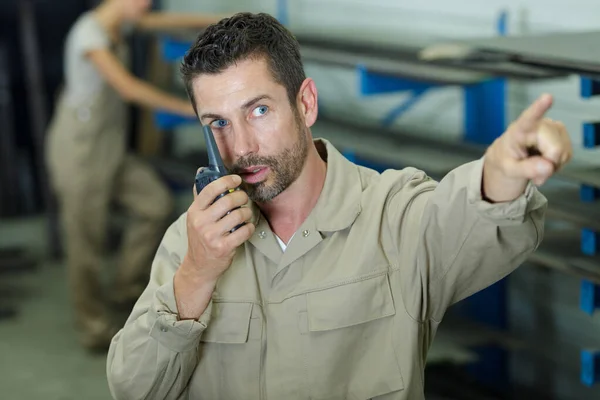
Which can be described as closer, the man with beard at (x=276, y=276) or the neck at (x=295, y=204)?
the man with beard at (x=276, y=276)

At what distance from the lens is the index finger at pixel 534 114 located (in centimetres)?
137

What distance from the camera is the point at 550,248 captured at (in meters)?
2.84

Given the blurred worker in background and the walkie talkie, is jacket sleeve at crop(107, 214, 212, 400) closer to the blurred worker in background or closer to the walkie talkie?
the walkie talkie

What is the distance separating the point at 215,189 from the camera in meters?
1.74

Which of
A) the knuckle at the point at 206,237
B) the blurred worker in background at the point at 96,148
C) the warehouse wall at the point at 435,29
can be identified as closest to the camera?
the knuckle at the point at 206,237

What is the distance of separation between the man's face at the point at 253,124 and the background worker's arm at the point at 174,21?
2584mm

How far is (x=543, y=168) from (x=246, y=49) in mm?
682

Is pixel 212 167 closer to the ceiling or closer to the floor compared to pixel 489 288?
closer to the ceiling

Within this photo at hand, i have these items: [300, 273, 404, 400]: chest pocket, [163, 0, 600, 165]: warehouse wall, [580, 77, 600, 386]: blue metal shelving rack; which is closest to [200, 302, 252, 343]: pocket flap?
[300, 273, 404, 400]: chest pocket

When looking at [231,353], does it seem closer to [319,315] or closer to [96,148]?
[319,315]

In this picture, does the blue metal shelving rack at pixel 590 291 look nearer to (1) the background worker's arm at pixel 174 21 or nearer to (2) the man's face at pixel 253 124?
(2) the man's face at pixel 253 124

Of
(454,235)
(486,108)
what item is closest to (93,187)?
(486,108)

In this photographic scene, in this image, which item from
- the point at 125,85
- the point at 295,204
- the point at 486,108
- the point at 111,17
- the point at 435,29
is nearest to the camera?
the point at 295,204

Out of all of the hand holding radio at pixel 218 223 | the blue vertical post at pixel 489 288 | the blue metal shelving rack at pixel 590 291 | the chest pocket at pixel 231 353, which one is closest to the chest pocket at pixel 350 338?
the chest pocket at pixel 231 353
